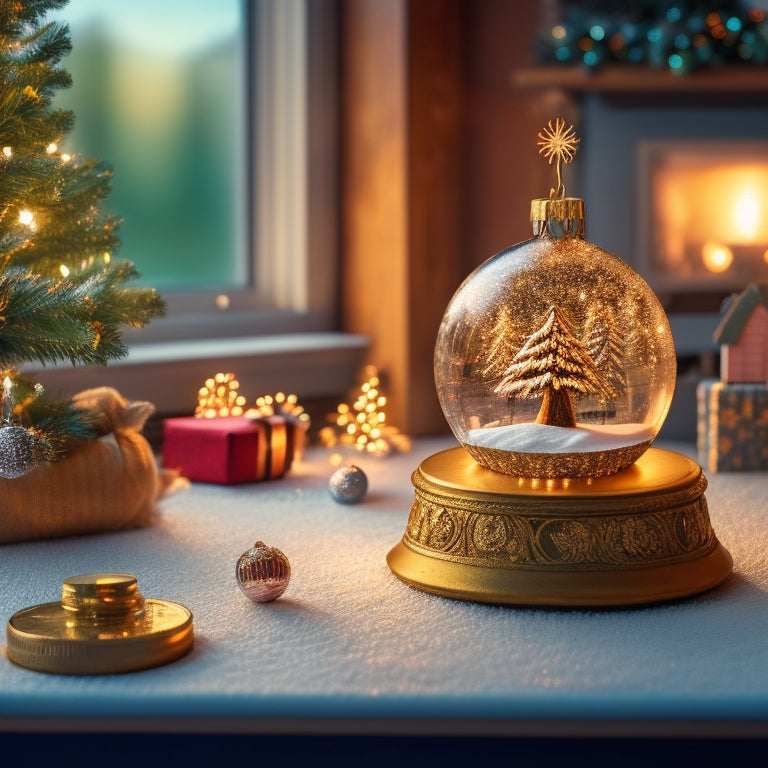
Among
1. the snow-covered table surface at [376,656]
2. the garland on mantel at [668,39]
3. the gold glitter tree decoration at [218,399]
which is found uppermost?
the garland on mantel at [668,39]

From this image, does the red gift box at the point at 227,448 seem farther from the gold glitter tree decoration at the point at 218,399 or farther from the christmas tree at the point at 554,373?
the christmas tree at the point at 554,373

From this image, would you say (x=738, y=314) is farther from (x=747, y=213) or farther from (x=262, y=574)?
(x=262, y=574)

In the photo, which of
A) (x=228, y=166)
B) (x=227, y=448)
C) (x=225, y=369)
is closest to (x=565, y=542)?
(x=227, y=448)

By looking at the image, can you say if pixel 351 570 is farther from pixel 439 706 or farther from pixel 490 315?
pixel 439 706

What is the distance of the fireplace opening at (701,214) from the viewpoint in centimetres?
321

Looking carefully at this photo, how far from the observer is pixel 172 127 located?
3.18 metres

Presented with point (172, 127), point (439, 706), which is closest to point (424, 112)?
point (172, 127)

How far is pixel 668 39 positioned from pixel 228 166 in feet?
3.75

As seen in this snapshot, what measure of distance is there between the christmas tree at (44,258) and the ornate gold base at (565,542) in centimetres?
63

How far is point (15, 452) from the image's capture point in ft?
6.27

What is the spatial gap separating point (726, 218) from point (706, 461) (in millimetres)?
837

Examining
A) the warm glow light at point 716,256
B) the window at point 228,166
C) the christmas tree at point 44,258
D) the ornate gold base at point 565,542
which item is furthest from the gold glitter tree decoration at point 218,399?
the warm glow light at point 716,256

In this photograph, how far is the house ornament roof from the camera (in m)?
2.57

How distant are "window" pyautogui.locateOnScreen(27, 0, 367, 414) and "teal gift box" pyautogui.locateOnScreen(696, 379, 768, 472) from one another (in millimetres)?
975
